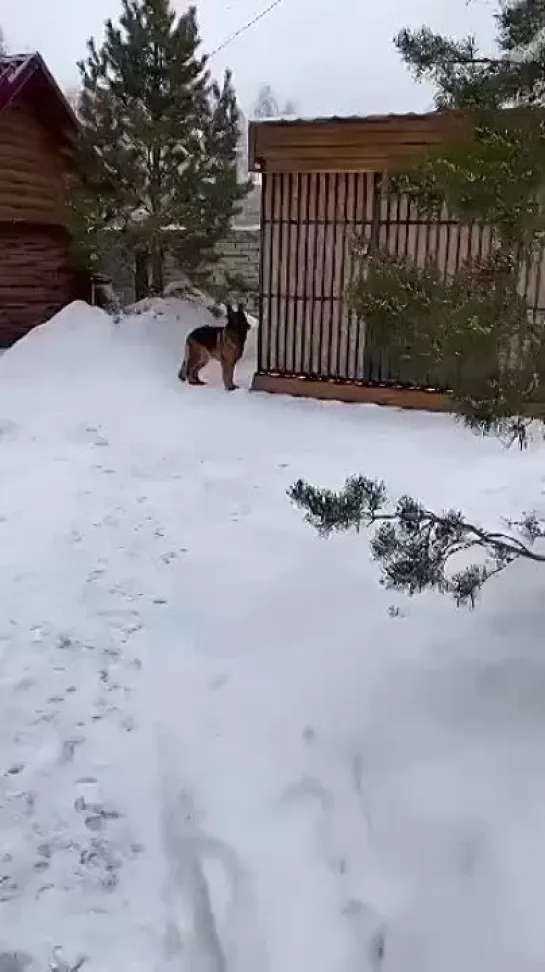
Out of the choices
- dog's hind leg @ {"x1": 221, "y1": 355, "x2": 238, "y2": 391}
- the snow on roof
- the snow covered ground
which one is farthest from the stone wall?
the snow covered ground

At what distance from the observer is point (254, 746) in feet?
9.02

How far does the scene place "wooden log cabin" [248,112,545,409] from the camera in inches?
304

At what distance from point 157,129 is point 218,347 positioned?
2421 mm

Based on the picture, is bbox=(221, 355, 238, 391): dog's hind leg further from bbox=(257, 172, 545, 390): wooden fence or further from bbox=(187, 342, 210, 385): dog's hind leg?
bbox=(257, 172, 545, 390): wooden fence

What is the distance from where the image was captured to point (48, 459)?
5.91m

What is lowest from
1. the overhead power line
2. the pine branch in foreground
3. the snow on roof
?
the pine branch in foreground

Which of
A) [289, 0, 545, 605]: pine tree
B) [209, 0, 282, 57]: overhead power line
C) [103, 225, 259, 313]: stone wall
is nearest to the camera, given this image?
[289, 0, 545, 605]: pine tree

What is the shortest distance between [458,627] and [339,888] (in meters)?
1.29

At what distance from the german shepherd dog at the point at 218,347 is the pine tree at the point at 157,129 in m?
1.47

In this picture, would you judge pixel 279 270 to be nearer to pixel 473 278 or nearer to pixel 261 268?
pixel 261 268

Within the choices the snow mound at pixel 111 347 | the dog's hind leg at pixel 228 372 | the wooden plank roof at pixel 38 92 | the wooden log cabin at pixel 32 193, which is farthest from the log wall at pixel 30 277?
the dog's hind leg at pixel 228 372

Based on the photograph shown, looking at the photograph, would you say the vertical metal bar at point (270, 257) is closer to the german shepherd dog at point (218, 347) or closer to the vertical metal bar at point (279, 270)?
the vertical metal bar at point (279, 270)

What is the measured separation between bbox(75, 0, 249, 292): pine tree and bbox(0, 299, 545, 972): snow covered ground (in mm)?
5031

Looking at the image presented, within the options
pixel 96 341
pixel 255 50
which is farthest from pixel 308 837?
pixel 255 50
